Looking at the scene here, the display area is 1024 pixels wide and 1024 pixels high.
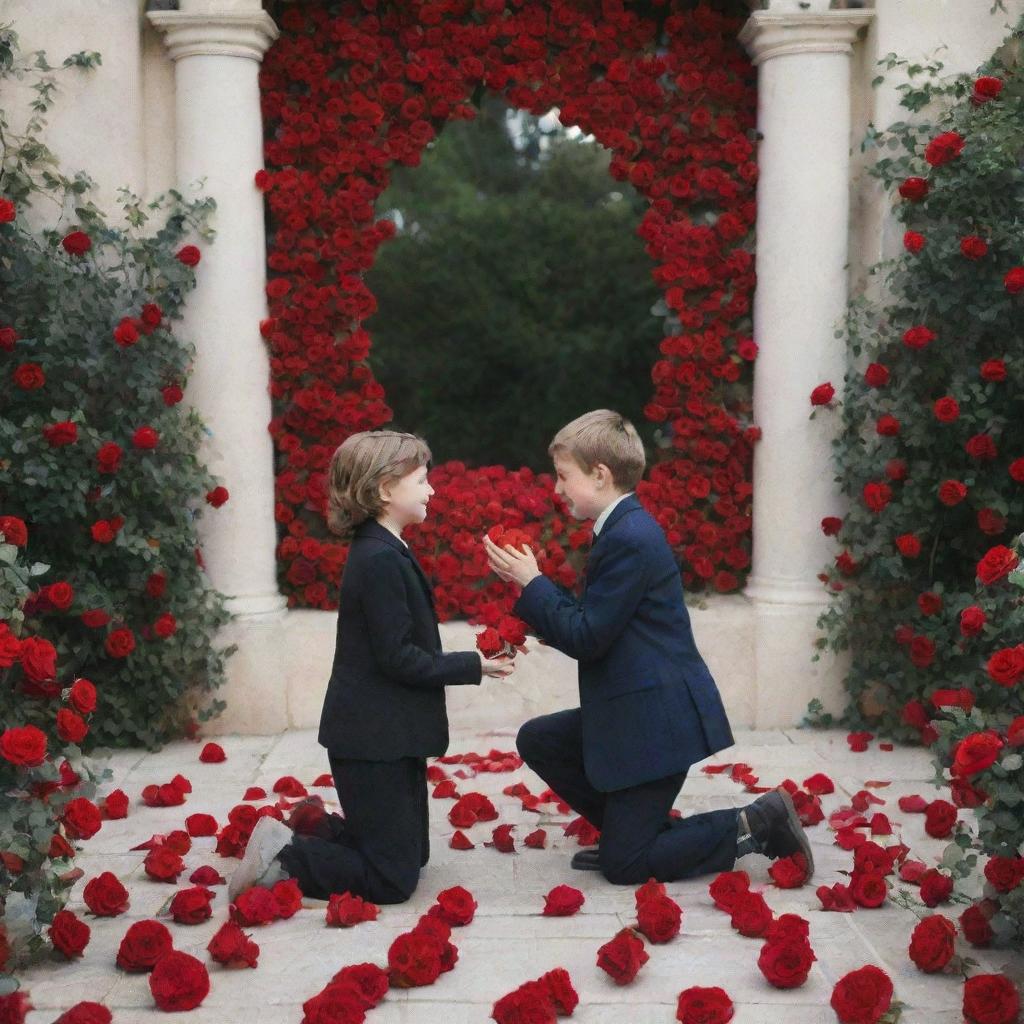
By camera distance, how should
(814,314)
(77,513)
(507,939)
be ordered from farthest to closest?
1. (814,314)
2. (77,513)
3. (507,939)

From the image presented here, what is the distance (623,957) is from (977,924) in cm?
78

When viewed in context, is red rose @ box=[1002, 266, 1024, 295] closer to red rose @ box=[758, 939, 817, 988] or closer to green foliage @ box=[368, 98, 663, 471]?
red rose @ box=[758, 939, 817, 988]

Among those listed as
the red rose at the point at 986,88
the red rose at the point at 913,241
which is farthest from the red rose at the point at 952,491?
the red rose at the point at 986,88

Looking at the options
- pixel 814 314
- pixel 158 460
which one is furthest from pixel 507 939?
pixel 814 314

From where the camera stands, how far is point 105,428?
5012 mm

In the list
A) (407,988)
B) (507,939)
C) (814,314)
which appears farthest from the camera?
(814,314)

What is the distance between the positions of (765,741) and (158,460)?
2.40m

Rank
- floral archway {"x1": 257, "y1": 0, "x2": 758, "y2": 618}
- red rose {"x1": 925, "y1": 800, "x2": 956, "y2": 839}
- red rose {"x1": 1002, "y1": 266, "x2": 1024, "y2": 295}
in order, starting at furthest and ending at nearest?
floral archway {"x1": 257, "y1": 0, "x2": 758, "y2": 618}, red rose {"x1": 1002, "y1": 266, "x2": 1024, "y2": 295}, red rose {"x1": 925, "y1": 800, "x2": 956, "y2": 839}

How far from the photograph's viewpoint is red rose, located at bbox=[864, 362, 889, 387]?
5004mm

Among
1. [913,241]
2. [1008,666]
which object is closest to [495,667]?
[1008,666]

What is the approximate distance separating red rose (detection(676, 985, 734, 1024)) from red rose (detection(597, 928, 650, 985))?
0.73ft

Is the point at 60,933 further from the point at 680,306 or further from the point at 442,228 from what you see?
the point at 442,228

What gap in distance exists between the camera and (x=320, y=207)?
17.9 ft

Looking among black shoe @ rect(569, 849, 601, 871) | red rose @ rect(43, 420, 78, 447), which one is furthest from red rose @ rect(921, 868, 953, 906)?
red rose @ rect(43, 420, 78, 447)
